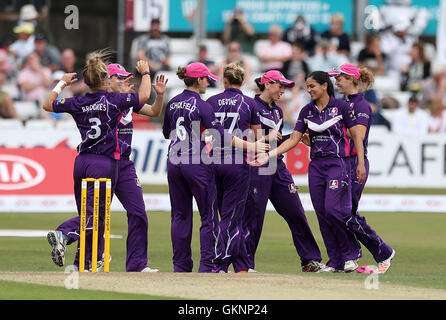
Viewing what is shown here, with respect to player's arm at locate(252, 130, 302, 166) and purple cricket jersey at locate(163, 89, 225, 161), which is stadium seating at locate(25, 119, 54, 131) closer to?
player's arm at locate(252, 130, 302, 166)

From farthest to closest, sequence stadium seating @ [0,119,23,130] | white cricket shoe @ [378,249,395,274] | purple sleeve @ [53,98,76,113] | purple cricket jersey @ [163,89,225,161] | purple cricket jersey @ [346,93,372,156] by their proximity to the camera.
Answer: stadium seating @ [0,119,23,130]
purple cricket jersey @ [346,93,372,156]
white cricket shoe @ [378,249,395,274]
purple cricket jersey @ [163,89,225,161]
purple sleeve @ [53,98,76,113]

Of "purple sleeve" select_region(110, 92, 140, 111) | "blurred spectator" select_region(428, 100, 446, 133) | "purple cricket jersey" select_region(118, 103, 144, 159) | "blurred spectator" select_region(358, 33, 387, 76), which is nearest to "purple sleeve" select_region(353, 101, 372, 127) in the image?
"purple cricket jersey" select_region(118, 103, 144, 159)

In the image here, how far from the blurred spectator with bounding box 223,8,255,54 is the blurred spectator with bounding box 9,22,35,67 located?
4686 millimetres

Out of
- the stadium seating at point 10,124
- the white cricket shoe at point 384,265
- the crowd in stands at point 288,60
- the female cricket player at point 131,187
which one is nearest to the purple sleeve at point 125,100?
the female cricket player at point 131,187

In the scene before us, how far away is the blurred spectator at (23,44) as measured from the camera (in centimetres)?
2520

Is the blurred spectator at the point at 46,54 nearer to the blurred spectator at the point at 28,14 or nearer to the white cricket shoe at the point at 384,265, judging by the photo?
the blurred spectator at the point at 28,14

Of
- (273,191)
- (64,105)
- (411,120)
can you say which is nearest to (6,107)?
(411,120)

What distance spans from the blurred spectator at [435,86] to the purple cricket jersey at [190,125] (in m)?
15.1

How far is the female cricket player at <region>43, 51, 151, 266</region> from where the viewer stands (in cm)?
1169

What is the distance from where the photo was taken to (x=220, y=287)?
10.3 meters

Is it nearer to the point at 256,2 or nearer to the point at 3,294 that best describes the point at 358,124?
the point at 3,294

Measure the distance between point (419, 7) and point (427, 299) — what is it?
63.6 feet

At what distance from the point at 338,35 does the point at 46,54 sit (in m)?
6.84
